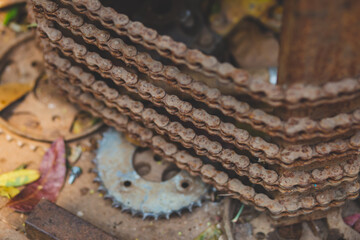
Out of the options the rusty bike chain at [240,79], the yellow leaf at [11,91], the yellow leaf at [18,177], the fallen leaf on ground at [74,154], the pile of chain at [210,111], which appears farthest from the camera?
the yellow leaf at [11,91]

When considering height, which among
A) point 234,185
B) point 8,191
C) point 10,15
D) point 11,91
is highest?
point 10,15

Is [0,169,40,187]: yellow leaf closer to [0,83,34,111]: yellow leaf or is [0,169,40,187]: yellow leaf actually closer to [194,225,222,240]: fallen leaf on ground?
[0,83,34,111]: yellow leaf

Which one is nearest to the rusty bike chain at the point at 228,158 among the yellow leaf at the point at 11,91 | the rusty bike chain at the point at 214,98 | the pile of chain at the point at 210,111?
the pile of chain at the point at 210,111

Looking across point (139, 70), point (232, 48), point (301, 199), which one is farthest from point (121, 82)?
point (232, 48)

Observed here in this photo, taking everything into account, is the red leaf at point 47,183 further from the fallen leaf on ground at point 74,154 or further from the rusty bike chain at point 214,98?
the rusty bike chain at point 214,98

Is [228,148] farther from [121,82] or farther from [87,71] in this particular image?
[87,71]

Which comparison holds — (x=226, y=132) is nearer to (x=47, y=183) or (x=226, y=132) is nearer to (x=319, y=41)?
(x=319, y=41)

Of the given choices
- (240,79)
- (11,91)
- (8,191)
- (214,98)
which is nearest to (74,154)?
(8,191)
